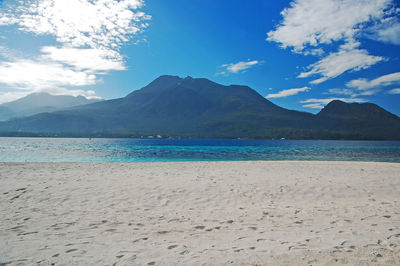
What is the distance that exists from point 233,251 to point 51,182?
12489 mm

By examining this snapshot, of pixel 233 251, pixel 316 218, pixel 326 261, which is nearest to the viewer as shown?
pixel 326 261

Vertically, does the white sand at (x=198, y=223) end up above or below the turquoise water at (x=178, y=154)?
above

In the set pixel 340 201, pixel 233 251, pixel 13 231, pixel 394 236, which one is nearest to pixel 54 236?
pixel 13 231

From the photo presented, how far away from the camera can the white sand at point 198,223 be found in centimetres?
509

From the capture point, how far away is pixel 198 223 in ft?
24.2

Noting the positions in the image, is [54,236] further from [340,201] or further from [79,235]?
[340,201]

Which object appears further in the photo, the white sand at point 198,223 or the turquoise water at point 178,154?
the turquoise water at point 178,154

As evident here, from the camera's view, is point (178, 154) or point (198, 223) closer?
point (198, 223)

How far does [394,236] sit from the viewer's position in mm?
6035

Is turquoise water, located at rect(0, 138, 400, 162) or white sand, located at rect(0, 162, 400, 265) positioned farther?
turquoise water, located at rect(0, 138, 400, 162)

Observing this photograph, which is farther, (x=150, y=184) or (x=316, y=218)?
(x=150, y=184)

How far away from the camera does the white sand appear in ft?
16.7

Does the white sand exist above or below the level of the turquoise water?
above

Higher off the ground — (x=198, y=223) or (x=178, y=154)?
(x=198, y=223)
